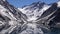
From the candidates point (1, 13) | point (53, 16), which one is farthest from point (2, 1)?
point (53, 16)

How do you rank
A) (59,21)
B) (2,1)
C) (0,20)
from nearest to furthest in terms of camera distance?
(0,20) < (59,21) < (2,1)

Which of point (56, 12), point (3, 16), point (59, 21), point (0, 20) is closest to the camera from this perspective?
point (0, 20)

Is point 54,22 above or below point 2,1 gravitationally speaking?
below

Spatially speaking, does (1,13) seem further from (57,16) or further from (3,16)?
(57,16)

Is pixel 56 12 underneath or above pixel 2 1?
underneath

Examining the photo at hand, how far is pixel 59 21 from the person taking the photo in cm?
15225

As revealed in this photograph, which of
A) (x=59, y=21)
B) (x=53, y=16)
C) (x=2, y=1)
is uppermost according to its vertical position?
(x=2, y=1)

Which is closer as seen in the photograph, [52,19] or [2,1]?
[52,19]

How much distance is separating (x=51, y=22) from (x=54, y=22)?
12.0 ft

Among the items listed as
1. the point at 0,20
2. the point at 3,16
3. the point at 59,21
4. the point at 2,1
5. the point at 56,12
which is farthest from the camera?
the point at 2,1

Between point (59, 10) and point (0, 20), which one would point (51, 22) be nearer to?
point (59, 10)

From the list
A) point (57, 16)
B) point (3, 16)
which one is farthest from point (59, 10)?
point (3, 16)

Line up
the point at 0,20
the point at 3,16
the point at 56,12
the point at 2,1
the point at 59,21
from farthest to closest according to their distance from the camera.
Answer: the point at 2,1
the point at 56,12
the point at 59,21
the point at 3,16
the point at 0,20

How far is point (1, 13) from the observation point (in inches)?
5679
